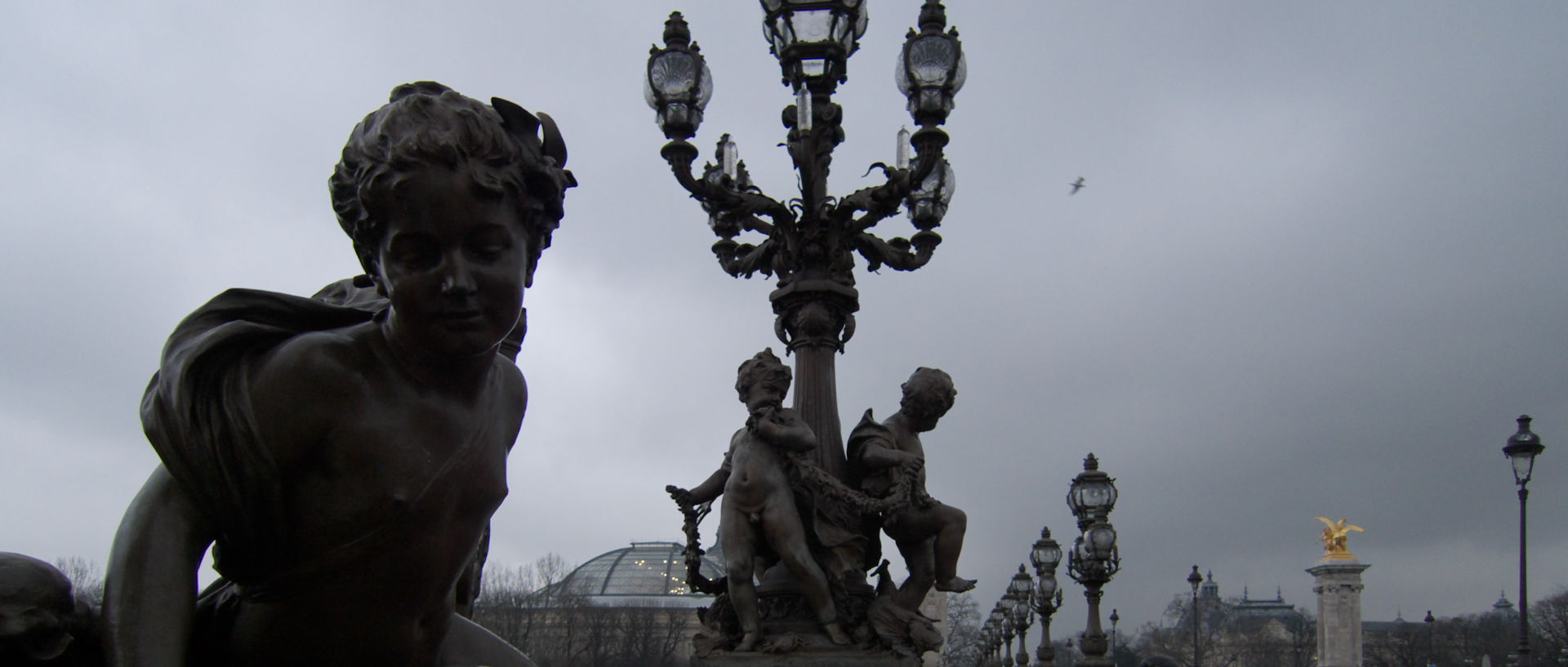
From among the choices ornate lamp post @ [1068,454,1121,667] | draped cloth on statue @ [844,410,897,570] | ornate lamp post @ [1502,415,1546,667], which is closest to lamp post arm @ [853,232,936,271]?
draped cloth on statue @ [844,410,897,570]

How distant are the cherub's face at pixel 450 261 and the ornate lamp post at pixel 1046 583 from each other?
23.9 meters

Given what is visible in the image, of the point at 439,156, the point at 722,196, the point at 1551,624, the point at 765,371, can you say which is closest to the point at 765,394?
the point at 765,371

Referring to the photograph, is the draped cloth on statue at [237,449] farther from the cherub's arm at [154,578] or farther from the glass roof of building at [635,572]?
the glass roof of building at [635,572]

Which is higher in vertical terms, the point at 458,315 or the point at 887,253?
the point at 887,253

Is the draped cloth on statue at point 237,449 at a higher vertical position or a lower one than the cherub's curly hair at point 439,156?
lower

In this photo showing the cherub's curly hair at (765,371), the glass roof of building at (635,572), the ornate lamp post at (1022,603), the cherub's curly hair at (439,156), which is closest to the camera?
the cherub's curly hair at (439,156)

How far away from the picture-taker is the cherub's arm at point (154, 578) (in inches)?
59.2

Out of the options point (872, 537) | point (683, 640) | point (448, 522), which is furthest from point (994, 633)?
point (448, 522)

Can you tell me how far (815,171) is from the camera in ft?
30.9

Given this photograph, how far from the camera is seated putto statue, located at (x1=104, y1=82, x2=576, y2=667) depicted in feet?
4.98

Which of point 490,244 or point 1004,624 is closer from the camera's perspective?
point 490,244

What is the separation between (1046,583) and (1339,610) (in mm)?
52890

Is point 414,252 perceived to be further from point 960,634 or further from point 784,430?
point 960,634

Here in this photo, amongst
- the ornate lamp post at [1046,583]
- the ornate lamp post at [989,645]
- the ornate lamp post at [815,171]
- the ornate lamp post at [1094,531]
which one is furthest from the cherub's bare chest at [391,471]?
the ornate lamp post at [989,645]
